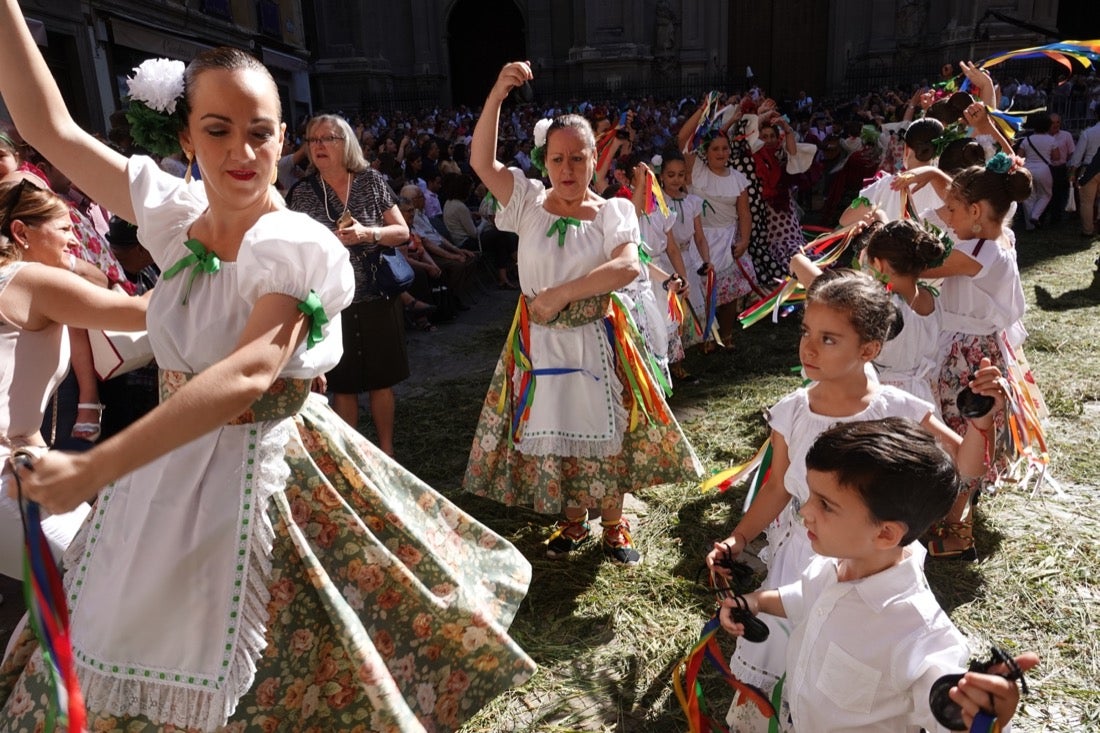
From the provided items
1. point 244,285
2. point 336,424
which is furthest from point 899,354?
point 244,285

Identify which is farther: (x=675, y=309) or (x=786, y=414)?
(x=675, y=309)

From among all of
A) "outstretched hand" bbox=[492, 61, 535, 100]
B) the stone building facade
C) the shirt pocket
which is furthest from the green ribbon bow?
the stone building facade

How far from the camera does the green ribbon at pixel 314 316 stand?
1675mm

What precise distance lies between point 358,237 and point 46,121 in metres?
2.16

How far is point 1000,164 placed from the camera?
3.46 meters

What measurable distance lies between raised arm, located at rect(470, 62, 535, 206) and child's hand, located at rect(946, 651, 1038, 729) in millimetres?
2321

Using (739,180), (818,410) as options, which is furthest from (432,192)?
(818,410)

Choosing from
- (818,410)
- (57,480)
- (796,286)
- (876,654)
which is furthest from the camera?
(796,286)

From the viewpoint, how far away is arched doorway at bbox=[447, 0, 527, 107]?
29.3 meters

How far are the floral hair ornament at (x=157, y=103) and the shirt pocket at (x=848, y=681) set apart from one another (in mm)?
1881

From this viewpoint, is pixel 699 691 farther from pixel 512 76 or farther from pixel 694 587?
pixel 512 76

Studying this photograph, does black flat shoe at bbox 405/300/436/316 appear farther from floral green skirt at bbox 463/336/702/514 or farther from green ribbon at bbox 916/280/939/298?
green ribbon at bbox 916/280/939/298

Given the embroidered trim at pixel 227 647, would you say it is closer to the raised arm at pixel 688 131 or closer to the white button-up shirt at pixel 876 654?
the white button-up shirt at pixel 876 654

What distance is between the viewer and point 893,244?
3285 millimetres
